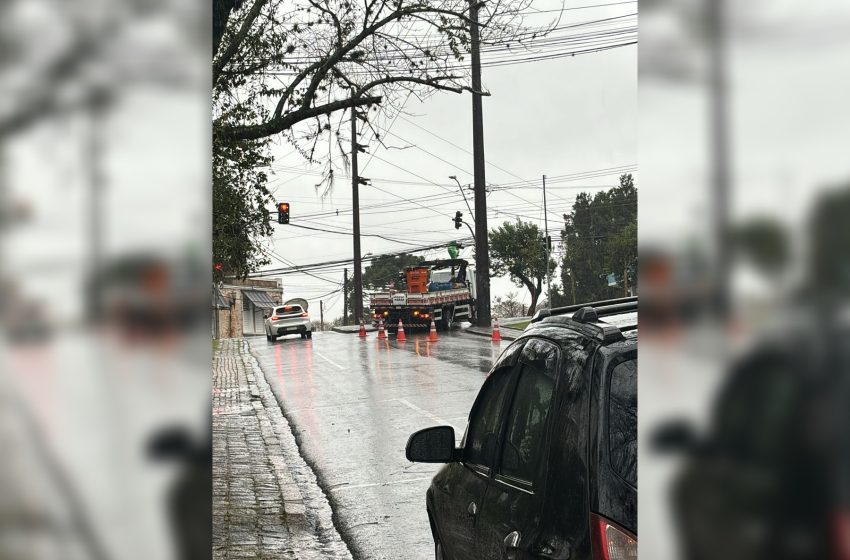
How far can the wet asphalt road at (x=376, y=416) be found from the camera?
309 inches

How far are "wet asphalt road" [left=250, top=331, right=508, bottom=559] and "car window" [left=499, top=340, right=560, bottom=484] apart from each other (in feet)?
11.7

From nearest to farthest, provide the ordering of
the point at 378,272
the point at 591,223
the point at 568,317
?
the point at 568,317 → the point at 591,223 → the point at 378,272

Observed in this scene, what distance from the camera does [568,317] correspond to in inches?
139

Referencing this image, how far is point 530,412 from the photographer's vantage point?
3445mm

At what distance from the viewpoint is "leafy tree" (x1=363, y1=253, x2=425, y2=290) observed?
90.5 m

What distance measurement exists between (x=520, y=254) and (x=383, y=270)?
97.9 ft

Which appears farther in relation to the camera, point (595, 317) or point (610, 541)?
point (595, 317)
